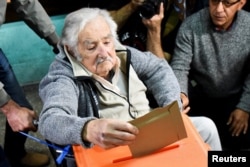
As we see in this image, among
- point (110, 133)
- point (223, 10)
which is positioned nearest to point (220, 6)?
point (223, 10)

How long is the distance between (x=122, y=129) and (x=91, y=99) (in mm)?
412

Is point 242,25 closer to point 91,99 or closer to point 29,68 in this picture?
point 91,99

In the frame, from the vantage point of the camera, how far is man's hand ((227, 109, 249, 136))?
219 centimetres

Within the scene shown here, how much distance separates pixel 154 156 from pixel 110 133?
0.20 m

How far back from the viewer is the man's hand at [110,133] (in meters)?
1.24

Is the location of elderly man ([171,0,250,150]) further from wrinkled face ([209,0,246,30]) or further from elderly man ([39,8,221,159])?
elderly man ([39,8,221,159])

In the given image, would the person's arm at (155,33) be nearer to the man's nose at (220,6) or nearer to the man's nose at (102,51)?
the man's nose at (220,6)

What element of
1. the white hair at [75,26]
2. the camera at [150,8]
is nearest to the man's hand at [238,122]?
the camera at [150,8]

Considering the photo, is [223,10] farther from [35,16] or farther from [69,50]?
[35,16]

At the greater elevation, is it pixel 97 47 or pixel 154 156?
pixel 97 47

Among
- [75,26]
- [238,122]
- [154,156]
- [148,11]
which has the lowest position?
[238,122]

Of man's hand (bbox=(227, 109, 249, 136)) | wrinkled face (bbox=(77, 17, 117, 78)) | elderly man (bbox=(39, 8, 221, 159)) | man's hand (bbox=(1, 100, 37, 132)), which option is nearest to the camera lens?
elderly man (bbox=(39, 8, 221, 159))

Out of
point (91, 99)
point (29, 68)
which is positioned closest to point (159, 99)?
point (91, 99)

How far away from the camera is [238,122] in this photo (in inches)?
86.5
